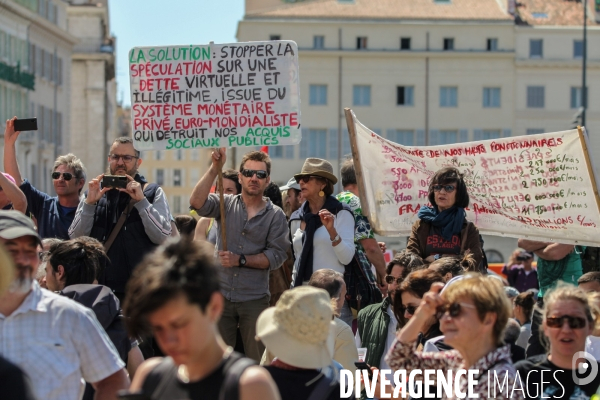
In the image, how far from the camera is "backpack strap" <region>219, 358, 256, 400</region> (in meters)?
3.38

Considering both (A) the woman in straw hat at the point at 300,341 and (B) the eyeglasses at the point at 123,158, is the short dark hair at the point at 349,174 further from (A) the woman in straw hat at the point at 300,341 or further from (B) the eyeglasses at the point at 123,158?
(A) the woman in straw hat at the point at 300,341

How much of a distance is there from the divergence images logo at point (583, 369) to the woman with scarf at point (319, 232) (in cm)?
320

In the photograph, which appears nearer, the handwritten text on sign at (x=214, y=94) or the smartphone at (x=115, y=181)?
the smartphone at (x=115, y=181)

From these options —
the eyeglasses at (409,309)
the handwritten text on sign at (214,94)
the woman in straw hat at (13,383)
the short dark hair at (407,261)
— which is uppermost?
the handwritten text on sign at (214,94)

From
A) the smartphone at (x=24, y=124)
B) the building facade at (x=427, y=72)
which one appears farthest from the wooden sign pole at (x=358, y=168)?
the building facade at (x=427, y=72)

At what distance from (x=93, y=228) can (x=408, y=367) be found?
3.67 metres

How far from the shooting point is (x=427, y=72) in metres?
68.2

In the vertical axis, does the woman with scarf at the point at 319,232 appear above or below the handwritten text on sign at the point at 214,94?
below

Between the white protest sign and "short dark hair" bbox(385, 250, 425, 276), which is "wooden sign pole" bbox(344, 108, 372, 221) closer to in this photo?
the white protest sign

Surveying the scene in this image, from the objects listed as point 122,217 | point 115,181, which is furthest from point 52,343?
point 122,217

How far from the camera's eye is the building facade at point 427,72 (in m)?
67.4

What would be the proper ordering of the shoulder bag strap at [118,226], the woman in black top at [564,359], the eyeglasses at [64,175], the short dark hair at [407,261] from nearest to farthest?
the woman in black top at [564,359]
the short dark hair at [407,261]
the shoulder bag strap at [118,226]
the eyeglasses at [64,175]

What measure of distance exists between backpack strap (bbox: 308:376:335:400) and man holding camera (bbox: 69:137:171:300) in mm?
3345

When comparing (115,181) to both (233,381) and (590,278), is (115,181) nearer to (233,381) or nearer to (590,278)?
(590,278)
